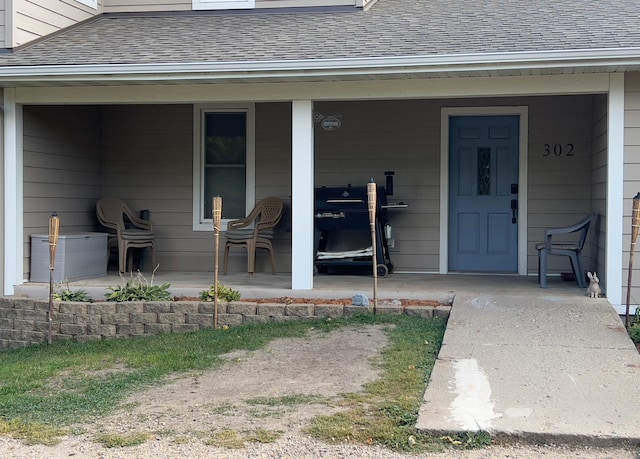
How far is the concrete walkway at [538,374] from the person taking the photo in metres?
4.12

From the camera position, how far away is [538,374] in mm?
5047

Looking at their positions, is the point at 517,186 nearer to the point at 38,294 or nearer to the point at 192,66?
the point at 192,66

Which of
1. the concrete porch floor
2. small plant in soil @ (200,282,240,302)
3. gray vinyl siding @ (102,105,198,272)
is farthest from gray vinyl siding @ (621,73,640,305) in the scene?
gray vinyl siding @ (102,105,198,272)

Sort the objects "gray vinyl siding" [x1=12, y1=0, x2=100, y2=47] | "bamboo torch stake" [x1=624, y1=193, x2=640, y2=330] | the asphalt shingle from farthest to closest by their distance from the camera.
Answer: "gray vinyl siding" [x1=12, y1=0, x2=100, y2=47]
the asphalt shingle
"bamboo torch stake" [x1=624, y1=193, x2=640, y2=330]

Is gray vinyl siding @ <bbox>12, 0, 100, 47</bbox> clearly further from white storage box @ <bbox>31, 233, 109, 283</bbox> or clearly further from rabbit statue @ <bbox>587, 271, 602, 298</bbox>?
rabbit statue @ <bbox>587, 271, 602, 298</bbox>

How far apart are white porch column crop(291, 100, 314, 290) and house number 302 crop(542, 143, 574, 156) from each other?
3.19 meters

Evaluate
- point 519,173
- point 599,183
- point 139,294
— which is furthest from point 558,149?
point 139,294

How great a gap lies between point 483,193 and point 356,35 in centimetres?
271

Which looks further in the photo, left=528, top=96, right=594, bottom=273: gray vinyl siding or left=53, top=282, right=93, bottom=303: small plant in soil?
left=528, top=96, right=594, bottom=273: gray vinyl siding

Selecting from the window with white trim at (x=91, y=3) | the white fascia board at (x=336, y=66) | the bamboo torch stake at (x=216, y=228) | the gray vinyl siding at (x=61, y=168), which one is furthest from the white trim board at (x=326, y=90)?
the window with white trim at (x=91, y=3)

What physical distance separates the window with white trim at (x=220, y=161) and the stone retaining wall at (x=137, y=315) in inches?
104

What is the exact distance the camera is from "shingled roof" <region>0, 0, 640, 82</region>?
7043 mm

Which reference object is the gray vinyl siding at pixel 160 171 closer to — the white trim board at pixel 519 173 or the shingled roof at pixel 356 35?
the shingled roof at pixel 356 35

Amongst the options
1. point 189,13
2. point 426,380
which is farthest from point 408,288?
point 189,13
